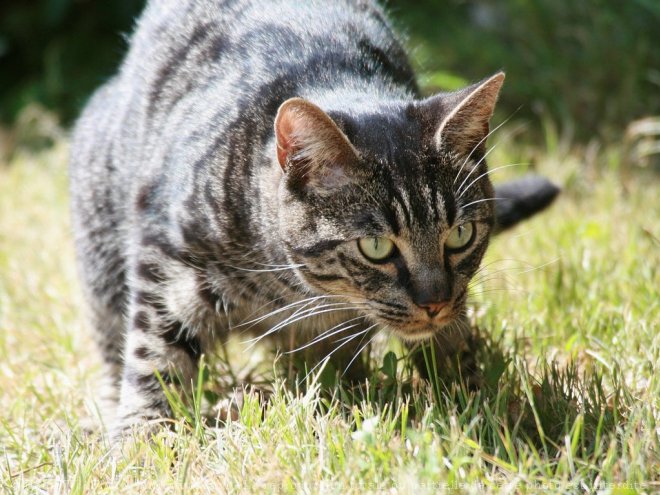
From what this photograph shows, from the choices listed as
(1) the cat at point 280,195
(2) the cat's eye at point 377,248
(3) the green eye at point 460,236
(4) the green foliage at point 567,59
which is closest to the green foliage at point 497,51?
(4) the green foliage at point 567,59

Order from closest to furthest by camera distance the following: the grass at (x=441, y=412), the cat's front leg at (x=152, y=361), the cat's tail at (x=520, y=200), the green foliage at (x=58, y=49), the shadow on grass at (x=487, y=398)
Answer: the grass at (x=441, y=412), the shadow on grass at (x=487, y=398), the cat's front leg at (x=152, y=361), the cat's tail at (x=520, y=200), the green foliage at (x=58, y=49)

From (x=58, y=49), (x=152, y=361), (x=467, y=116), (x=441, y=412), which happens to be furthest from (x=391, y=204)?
(x=58, y=49)

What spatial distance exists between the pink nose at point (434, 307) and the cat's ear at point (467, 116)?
41cm

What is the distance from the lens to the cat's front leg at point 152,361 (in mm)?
2344

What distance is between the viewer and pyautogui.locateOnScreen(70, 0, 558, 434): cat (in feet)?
6.86

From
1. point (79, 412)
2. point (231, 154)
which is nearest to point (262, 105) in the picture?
point (231, 154)

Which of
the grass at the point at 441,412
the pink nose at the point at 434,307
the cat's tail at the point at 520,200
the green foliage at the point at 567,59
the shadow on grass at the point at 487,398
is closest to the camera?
the grass at the point at 441,412

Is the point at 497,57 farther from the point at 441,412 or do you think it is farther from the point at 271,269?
the point at 441,412

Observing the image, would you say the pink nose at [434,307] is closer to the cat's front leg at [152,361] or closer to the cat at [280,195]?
the cat at [280,195]

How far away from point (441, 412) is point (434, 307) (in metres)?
0.27

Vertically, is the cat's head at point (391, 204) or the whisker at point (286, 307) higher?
the cat's head at point (391, 204)

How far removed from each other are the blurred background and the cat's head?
1.72 m

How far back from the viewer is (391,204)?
2074mm

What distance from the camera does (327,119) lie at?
1987mm
